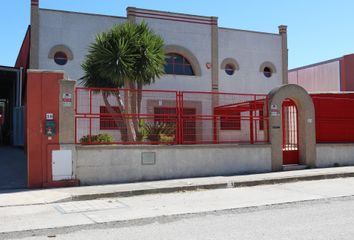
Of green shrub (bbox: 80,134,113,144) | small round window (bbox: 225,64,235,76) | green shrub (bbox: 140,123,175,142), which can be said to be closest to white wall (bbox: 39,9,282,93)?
small round window (bbox: 225,64,235,76)

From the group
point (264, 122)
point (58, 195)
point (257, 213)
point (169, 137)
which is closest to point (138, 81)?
point (169, 137)

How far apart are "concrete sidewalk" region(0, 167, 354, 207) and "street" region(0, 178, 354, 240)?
1.00ft

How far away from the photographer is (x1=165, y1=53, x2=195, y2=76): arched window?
995 inches

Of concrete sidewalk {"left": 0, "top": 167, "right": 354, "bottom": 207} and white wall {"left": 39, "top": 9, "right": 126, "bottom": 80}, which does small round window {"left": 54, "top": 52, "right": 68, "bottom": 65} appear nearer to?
white wall {"left": 39, "top": 9, "right": 126, "bottom": 80}

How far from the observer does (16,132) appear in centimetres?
2606

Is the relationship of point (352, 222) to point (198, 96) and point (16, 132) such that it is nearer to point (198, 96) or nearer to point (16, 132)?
point (198, 96)

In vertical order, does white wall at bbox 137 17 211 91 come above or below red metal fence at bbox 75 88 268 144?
above

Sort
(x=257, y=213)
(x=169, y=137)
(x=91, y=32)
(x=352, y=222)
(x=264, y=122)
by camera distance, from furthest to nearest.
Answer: (x=91, y=32) → (x=264, y=122) → (x=169, y=137) → (x=257, y=213) → (x=352, y=222)

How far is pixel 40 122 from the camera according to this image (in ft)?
40.6

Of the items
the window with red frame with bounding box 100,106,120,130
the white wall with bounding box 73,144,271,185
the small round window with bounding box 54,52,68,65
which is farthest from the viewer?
the small round window with bounding box 54,52,68,65

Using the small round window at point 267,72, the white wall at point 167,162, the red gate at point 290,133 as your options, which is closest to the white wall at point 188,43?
the small round window at point 267,72

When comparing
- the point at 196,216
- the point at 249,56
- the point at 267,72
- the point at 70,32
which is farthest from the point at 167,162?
the point at 267,72

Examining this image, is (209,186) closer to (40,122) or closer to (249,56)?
(40,122)

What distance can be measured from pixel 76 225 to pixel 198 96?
16.9 meters
